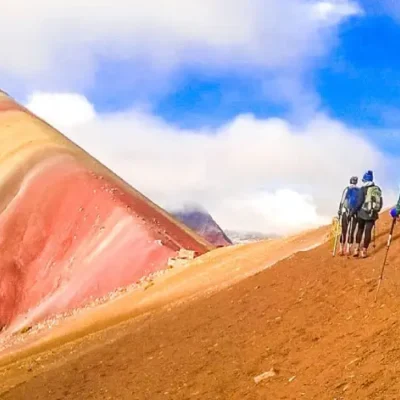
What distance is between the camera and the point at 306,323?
11898 millimetres

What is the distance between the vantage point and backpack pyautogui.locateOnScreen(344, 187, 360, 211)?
47.6 ft

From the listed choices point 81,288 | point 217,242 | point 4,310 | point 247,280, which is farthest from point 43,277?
point 217,242

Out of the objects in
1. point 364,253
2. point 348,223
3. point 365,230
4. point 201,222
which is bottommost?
point 364,253

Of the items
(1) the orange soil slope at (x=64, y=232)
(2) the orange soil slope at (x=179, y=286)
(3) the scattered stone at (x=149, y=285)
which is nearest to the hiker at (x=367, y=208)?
(2) the orange soil slope at (x=179, y=286)

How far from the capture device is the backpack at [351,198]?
47.6 ft

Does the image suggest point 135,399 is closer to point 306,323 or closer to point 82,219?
point 306,323

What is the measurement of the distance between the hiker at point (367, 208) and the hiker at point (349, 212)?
0.13m

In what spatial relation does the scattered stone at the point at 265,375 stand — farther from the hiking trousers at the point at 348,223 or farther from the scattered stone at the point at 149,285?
the scattered stone at the point at 149,285

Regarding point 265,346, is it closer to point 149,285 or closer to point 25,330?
point 149,285

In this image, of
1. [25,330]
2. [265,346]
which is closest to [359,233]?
[265,346]

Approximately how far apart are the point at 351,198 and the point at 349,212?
0.34 metres

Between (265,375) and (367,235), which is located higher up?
(367,235)

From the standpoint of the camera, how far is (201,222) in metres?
118

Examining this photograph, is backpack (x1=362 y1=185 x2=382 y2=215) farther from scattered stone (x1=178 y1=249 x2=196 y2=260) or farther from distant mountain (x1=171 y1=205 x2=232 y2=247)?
distant mountain (x1=171 y1=205 x2=232 y2=247)
